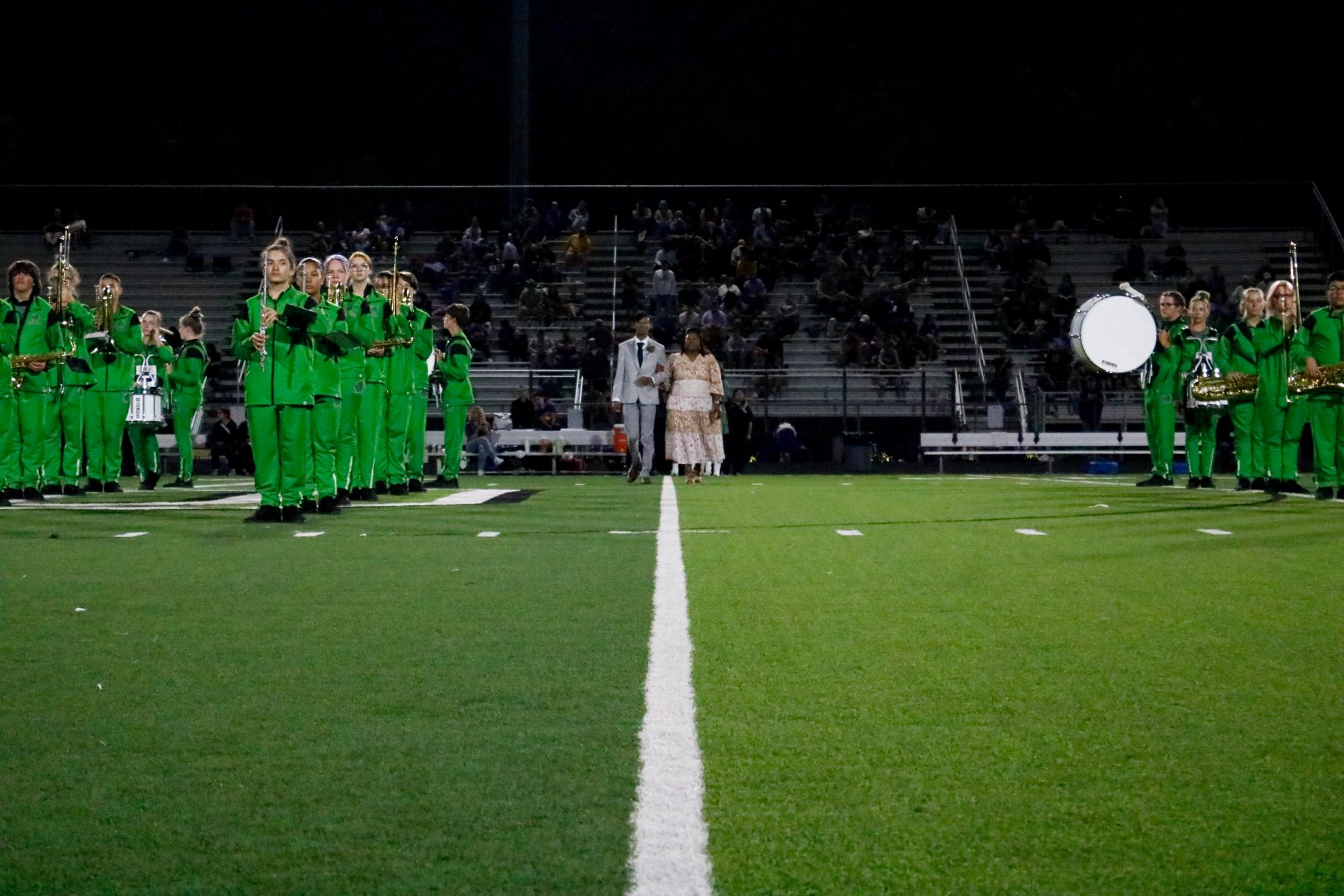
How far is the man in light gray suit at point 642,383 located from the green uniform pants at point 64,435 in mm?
7456

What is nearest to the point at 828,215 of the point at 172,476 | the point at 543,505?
the point at 172,476

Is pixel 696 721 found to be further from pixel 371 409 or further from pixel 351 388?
pixel 371 409

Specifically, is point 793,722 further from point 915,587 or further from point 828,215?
point 828,215

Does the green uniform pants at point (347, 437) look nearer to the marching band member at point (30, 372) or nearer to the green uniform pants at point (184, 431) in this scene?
the marching band member at point (30, 372)

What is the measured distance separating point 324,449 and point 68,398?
5.09 m

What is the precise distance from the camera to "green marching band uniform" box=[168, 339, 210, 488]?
2119cm

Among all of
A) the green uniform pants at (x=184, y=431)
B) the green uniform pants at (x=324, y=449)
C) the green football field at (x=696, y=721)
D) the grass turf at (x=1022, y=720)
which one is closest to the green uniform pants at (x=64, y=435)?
the green uniform pants at (x=184, y=431)

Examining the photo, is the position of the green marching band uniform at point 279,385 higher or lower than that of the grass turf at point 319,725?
higher

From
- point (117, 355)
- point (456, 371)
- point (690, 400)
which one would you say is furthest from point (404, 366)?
point (690, 400)

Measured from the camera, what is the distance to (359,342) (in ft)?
47.8

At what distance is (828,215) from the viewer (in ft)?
124

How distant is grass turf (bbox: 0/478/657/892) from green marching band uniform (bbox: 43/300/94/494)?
8218 mm

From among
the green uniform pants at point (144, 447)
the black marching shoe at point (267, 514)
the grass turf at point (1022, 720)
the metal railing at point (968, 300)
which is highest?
the metal railing at point (968, 300)

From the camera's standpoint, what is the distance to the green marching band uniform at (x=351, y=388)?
49.4ft
